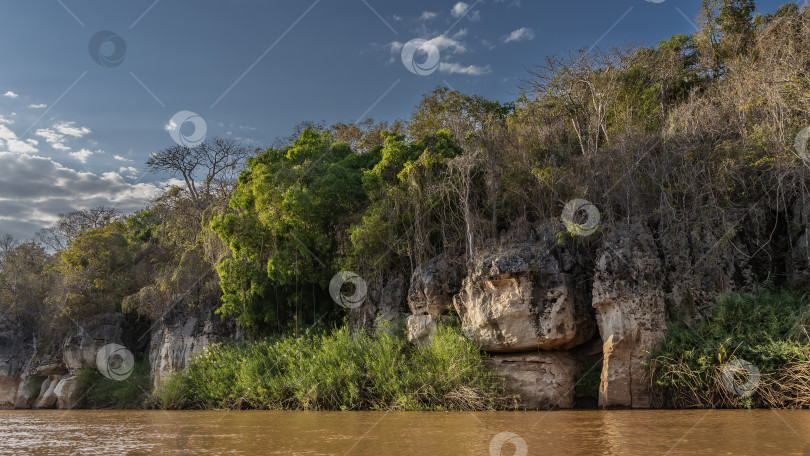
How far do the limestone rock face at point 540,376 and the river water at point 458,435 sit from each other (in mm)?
1094

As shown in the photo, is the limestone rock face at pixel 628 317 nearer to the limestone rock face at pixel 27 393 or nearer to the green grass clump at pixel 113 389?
the green grass clump at pixel 113 389

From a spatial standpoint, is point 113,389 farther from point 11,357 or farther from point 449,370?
point 449,370

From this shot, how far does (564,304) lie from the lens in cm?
1189

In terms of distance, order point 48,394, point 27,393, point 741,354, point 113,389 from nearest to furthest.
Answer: point 741,354, point 113,389, point 48,394, point 27,393

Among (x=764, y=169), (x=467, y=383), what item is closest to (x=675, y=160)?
(x=764, y=169)

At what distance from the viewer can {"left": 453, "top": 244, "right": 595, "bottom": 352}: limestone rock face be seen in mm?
11883
